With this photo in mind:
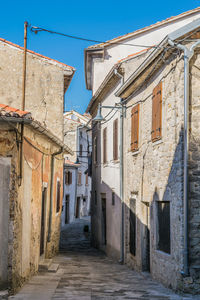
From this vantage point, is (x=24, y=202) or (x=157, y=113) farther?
(x=157, y=113)

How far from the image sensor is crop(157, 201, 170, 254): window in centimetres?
953

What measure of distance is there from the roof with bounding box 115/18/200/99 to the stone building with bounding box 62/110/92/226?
18236mm

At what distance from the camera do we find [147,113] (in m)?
11.4

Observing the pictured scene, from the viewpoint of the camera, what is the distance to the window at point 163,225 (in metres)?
9.53

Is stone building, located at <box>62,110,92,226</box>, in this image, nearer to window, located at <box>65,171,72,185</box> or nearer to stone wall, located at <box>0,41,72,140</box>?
window, located at <box>65,171,72,185</box>

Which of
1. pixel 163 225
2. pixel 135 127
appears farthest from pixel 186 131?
pixel 135 127

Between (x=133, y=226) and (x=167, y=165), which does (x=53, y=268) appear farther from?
(x=167, y=165)

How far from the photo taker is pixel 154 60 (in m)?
9.95

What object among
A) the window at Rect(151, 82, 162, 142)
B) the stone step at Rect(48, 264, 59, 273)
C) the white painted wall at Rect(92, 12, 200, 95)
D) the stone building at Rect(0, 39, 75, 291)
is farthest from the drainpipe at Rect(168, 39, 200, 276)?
the white painted wall at Rect(92, 12, 200, 95)

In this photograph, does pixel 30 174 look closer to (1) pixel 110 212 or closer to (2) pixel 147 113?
(2) pixel 147 113

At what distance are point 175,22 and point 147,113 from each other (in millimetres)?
8515

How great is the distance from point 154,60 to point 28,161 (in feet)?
13.1

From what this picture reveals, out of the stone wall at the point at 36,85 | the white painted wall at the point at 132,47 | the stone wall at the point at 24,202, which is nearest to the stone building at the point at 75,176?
the white painted wall at the point at 132,47

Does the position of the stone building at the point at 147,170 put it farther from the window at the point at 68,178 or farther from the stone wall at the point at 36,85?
the window at the point at 68,178
